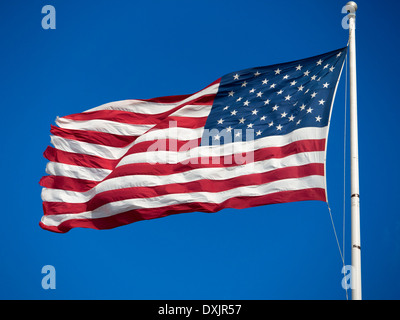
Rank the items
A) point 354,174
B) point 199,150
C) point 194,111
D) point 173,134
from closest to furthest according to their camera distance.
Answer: point 354,174
point 199,150
point 173,134
point 194,111

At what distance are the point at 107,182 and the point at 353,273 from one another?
295 inches

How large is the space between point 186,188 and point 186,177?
1.00 ft

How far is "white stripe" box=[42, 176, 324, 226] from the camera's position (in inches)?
597

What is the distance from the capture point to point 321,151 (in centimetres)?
1515

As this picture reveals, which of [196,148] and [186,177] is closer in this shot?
[186,177]

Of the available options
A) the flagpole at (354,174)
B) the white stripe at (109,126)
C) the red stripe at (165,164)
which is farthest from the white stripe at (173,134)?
the flagpole at (354,174)

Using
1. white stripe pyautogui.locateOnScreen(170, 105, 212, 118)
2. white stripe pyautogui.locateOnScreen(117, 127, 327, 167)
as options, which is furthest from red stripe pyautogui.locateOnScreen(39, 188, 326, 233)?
white stripe pyautogui.locateOnScreen(170, 105, 212, 118)

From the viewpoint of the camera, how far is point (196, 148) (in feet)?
57.4

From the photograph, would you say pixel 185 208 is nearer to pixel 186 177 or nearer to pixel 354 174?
pixel 186 177

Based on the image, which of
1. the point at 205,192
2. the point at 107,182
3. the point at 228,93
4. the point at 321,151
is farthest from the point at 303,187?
the point at 107,182

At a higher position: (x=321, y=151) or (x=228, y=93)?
(x=228, y=93)

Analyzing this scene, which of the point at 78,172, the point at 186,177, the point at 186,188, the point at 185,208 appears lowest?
the point at 185,208

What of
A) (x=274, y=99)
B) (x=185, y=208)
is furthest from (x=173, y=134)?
(x=274, y=99)

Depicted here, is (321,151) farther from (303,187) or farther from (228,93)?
(228,93)
